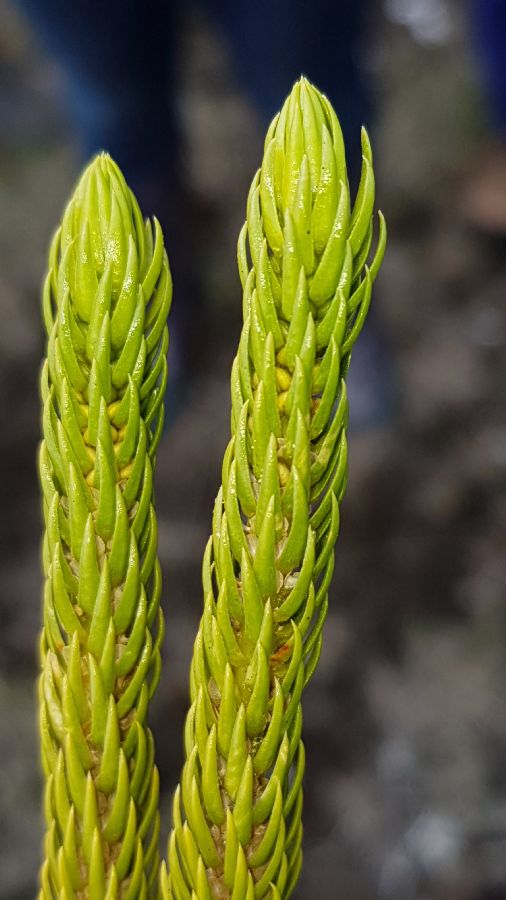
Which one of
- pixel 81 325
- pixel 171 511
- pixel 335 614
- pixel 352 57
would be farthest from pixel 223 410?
pixel 81 325

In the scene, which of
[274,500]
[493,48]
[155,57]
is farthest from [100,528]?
[493,48]

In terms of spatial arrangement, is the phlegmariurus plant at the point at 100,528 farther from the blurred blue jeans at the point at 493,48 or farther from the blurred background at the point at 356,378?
the blurred blue jeans at the point at 493,48

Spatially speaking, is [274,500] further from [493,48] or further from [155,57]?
[493,48]

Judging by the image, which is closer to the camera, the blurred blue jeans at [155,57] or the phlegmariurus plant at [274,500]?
the phlegmariurus plant at [274,500]

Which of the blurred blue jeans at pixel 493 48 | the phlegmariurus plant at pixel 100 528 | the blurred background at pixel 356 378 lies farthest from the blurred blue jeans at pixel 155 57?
the phlegmariurus plant at pixel 100 528

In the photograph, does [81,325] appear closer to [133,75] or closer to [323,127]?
[323,127]

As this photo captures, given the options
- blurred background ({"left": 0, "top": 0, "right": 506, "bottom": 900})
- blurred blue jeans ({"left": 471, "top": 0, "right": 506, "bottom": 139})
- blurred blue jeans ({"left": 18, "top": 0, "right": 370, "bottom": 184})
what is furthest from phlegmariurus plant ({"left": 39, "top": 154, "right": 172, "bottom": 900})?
blurred blue jeans ({"left": 471, "top": 0, "right": 506, "bottom": 139})
